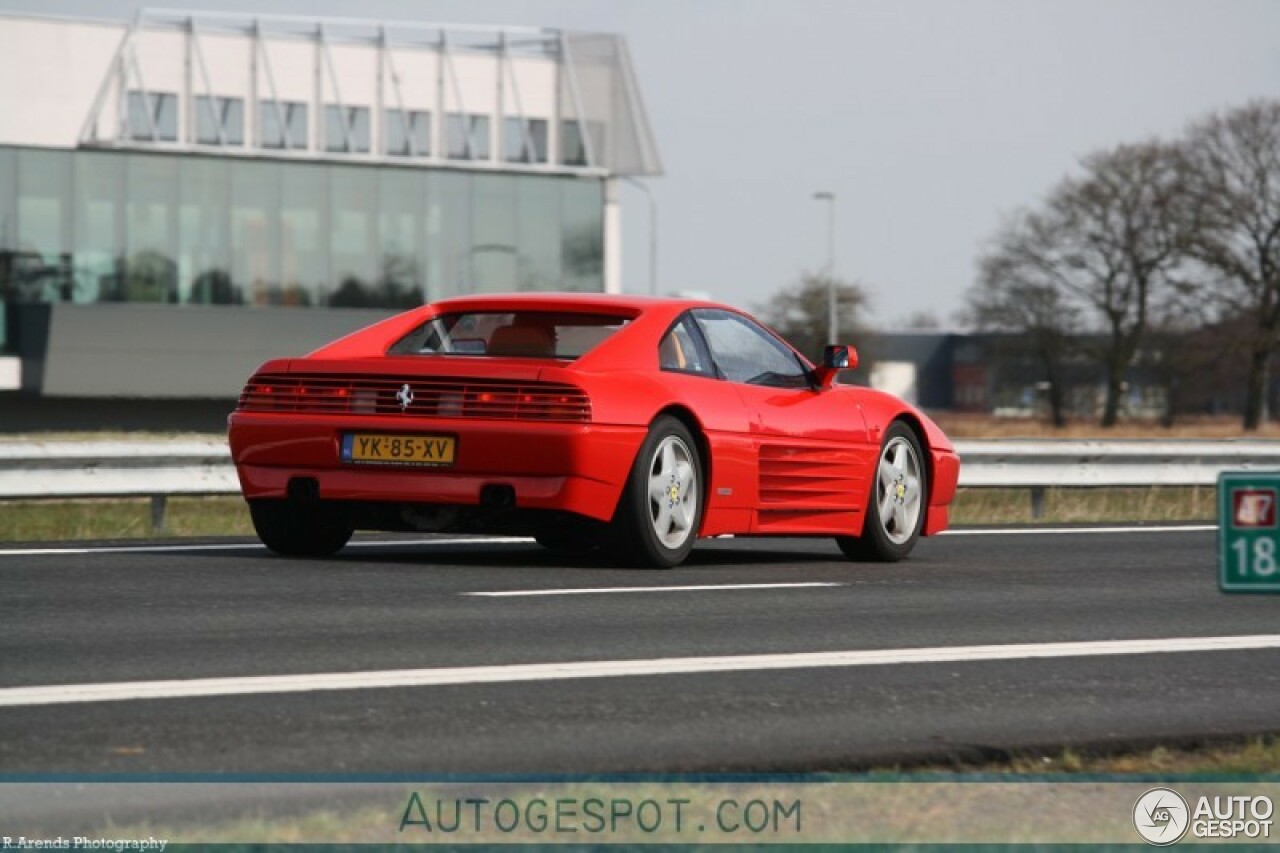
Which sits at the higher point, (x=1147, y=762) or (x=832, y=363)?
(x=832, y=363)

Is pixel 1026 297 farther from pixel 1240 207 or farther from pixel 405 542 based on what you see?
pixel 405 542

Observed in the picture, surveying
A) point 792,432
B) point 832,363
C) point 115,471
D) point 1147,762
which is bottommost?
point 1147,762

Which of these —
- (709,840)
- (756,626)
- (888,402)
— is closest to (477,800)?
(709,840)

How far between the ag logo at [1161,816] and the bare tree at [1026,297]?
65.0m

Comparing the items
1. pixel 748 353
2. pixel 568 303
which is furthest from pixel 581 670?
pixel 748 353

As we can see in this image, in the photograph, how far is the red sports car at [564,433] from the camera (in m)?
9.95

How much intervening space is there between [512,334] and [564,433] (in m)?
1.25

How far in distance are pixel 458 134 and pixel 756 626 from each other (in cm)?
4966

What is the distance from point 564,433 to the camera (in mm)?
9844

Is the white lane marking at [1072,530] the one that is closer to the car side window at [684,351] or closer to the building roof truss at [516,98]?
the car side window at [684,351]

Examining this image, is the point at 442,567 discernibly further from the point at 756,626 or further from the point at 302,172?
the point at 302,172

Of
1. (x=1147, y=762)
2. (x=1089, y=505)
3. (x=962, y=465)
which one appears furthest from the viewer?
(x=1089, y=505)

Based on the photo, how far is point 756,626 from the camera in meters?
8.16

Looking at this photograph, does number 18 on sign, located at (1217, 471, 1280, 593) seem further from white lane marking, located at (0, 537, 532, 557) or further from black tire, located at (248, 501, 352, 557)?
white lane marking, located at (0, 537, 532, 557)
